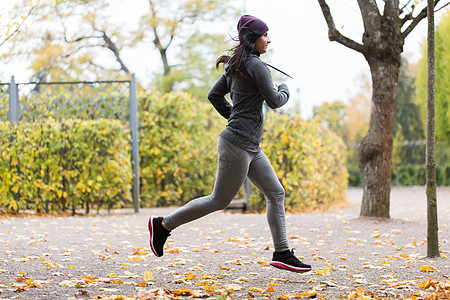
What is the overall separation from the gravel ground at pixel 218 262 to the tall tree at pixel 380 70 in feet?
1.75

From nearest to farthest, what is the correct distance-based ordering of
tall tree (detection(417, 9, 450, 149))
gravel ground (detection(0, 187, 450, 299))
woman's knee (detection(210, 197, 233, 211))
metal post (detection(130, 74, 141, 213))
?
gravel ground (detection(0, 187, 450, 299)), woman's knee (detection(210, 197, 233, 211)), metal post (detection(130, 74, 141, 213)), tall tree (detection(417, 9, 450, 149))

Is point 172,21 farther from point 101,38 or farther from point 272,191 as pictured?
point 272,191

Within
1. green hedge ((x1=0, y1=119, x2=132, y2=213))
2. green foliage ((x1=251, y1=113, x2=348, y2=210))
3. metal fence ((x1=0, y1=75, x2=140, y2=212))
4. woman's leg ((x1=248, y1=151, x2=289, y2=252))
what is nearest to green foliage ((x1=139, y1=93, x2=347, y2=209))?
green foliage ((x1=251, y1=113, x2=348, y2=210))

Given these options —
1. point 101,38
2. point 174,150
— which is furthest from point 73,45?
point 174,150

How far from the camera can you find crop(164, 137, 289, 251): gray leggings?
3611mm

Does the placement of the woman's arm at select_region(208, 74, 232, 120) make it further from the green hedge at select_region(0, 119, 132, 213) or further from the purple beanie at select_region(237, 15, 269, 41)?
the green hedge at select_region(0, 119, 132, 213)

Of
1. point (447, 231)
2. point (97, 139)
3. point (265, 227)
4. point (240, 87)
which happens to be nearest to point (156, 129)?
point (97, 139)

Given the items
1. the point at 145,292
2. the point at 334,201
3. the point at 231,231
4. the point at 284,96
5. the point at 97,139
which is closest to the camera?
the point at 145,292

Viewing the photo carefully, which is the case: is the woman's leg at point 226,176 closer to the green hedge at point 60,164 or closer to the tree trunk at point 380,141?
the tree trunk at point 380,141

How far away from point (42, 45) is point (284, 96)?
18.4 metres

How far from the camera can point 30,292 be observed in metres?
3.36

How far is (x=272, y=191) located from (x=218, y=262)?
1172mm

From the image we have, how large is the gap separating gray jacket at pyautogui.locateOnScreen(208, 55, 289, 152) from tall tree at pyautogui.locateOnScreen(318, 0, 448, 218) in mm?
3857

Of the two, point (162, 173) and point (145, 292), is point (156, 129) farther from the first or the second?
point (145, 292)
